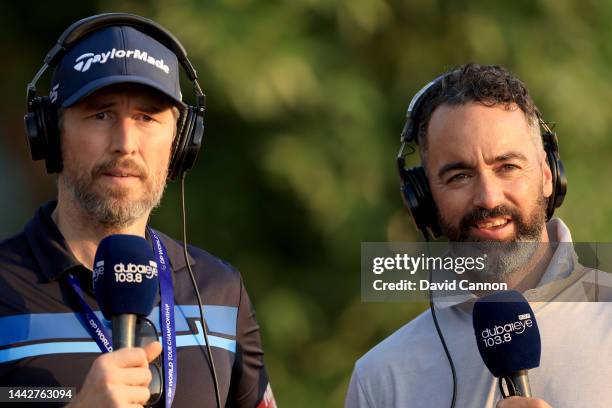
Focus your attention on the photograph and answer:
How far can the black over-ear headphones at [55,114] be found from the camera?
3637 millimetres

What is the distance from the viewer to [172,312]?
11.7ft

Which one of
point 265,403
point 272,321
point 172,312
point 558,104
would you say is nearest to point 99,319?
point 172,312

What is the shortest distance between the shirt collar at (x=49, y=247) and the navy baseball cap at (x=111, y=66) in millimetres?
355

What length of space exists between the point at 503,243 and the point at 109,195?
3.94 ft

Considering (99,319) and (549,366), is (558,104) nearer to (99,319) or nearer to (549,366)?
(549,366)

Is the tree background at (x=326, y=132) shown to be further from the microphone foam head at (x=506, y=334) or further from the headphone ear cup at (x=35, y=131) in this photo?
the microphone foam head at (x=506, y=334)

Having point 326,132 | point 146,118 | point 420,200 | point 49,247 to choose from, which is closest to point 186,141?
point 146,118

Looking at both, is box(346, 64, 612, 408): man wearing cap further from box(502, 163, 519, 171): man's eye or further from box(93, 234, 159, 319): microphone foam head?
box(93, 234, 159, 319): microphone foam head

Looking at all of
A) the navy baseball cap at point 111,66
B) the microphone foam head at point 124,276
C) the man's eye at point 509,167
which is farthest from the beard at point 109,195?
the man's eye at point 509,167

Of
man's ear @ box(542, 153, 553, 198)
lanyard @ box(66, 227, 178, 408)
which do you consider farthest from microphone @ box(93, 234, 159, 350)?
man's ear @ box(542, 153, 553, 198)

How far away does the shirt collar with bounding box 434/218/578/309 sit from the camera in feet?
12.3

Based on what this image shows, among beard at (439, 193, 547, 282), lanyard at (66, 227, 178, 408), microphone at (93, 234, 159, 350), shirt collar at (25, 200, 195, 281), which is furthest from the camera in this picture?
beard at (439, 193, 547, 282)

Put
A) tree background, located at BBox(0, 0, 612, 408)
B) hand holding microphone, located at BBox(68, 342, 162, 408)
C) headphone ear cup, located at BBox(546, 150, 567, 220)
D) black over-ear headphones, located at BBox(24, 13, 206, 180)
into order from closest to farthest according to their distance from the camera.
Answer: hand holding microphone, located at BBox(68, 342, 162, 408) < black over-ear headphones, located at BBox(24, 13, 206, 180) < headphone ear cup, located at BBox(546, 150, 567, 220) < tree background, located at BBox(0, 0, 612, 408)

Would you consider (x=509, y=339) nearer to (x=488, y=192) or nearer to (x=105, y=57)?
(x=488, y=192)
